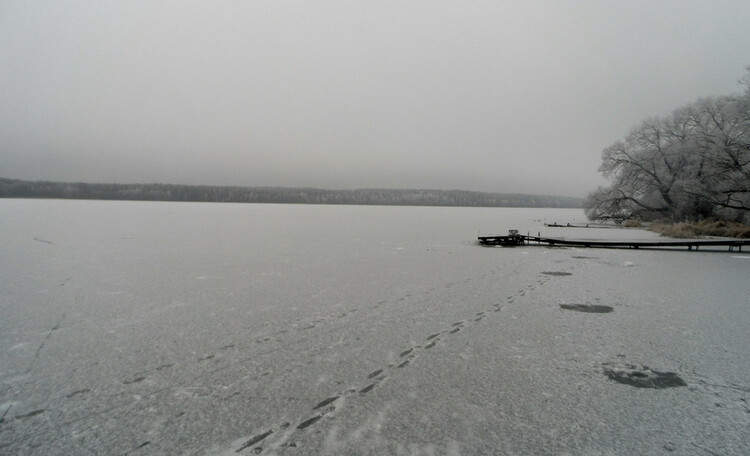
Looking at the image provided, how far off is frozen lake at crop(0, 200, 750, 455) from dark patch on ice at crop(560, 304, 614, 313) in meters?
0.07

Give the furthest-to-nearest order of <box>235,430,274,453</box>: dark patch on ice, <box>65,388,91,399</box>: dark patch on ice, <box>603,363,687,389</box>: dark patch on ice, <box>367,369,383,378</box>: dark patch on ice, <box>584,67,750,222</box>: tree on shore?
<box>584,67,750,222</box>: tree on shore, <box>367,369,383,378</box>: dark patch on ice, <box>603,363,687,389</box>: dark patch on ice, <box>65,388,91,399</box>: dark patch on ice, <box>235,430,274,453</box>: dark patch on ice

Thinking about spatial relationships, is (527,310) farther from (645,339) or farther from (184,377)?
(184,377)

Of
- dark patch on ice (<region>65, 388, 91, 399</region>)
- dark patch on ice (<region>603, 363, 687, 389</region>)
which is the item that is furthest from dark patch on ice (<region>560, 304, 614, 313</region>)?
dark patch on ice (<region>65, 388, 91, 399</region>)

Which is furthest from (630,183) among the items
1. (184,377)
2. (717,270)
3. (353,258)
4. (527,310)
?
(184,377)

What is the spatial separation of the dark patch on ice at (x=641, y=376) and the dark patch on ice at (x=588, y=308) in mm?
3265

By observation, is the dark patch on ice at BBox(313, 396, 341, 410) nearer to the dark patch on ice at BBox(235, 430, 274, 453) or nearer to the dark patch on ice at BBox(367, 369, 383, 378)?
the dark patch on ice at BBox(235, 430, 274, 453)

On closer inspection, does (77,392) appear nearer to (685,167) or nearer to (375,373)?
(375,373)

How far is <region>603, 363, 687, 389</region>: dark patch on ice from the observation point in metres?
4.94

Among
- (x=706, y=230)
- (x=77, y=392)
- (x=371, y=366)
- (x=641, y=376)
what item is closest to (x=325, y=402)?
(x=371, y=366)

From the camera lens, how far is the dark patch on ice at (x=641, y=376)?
4.94m

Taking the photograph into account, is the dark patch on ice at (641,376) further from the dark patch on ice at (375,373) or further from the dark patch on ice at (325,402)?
the dark patch on ice at (325,402)

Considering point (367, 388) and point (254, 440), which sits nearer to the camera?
point (254, 440)

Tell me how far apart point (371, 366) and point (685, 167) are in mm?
37986

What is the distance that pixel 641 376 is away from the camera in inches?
204
